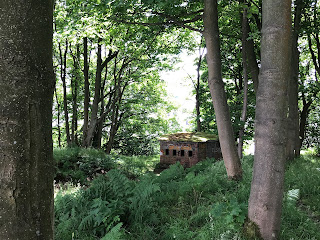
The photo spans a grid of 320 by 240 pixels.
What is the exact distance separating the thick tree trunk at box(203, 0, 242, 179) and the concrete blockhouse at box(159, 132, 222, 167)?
25.2 ft

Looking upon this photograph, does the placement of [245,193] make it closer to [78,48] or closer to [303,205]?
[303,205]

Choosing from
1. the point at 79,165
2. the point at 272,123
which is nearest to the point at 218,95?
the point at 272,123

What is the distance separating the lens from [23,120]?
1.38m

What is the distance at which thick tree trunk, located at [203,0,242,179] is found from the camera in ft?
19.3

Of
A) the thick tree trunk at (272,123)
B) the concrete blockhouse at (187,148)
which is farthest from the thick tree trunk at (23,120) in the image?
the concrete blockhouse at (187,148)

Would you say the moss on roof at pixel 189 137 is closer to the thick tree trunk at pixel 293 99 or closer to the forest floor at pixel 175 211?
the thick tree trunk at pixel 293 99

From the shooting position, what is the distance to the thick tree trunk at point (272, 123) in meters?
3.03

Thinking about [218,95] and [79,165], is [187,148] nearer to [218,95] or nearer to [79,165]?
[79,165]

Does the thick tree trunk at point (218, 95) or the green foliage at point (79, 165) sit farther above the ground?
the thick tree trunk at point (218, 95)

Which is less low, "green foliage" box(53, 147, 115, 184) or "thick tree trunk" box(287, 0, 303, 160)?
"thick tree trunk" box(287, 0, 303, 160)

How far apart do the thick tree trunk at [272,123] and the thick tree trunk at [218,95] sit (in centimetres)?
268

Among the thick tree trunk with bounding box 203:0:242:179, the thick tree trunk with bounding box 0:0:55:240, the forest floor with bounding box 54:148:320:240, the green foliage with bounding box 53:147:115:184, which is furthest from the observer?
the green foliage with bounding box 53:147:115:184

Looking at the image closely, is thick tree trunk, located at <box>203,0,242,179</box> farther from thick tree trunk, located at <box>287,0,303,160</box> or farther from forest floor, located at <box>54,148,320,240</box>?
thick tree trunk, located at <box>287,0,303,160</box>

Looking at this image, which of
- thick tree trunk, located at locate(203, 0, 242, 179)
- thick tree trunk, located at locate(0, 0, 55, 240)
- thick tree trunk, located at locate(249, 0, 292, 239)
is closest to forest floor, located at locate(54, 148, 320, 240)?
thick tree trunk, located at locate(249, 0, 292, 239)
